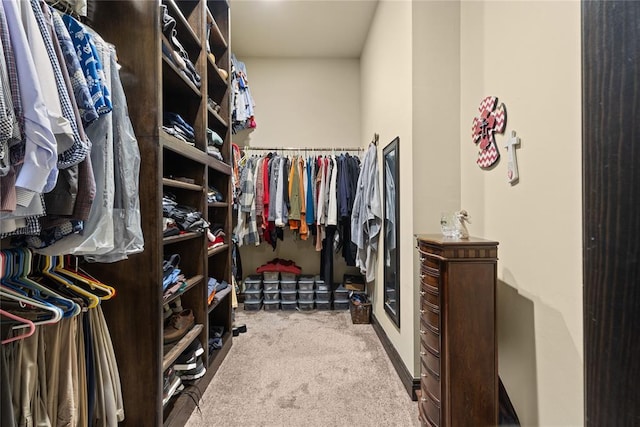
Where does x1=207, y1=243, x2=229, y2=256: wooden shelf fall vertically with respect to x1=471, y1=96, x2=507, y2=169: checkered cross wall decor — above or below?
below

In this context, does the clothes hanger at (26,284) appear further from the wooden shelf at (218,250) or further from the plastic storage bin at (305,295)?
the plastic storage bin at (305,295)

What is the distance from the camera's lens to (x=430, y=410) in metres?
1.27

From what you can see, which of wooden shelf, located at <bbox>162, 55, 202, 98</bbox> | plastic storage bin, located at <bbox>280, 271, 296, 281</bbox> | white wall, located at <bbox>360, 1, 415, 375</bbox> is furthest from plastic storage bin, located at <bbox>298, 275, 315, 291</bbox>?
wooden shelf, located at <bbox>162, 55, 202, 98</bbox>

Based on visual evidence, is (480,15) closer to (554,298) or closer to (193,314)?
(554,298)

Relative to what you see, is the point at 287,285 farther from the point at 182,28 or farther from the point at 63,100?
the point at 63,100

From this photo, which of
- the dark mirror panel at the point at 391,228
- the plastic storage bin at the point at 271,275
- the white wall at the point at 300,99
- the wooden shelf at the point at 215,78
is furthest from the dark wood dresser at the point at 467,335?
the white wall at the point at 300,99

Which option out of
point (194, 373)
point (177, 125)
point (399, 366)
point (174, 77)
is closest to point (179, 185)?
point (177, 125)

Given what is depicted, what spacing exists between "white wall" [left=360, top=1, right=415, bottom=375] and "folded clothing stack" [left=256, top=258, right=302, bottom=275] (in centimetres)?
106

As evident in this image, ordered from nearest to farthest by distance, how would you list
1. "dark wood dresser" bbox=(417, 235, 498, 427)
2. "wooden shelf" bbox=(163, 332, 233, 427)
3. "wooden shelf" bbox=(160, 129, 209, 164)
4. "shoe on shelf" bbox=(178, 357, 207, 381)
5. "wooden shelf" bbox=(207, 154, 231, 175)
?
"dark wood dresser" bbox=(417, 235, 498, 427) → "wooden shelf" bbox=(160, 129, 209, 164) → "wooden shelf" bbox=(163, 332, 233, 427) → "shoe on shelf" bbox=(178, 357, 207, 381) → "wooden shelf" bbox=(207, 154, 231, 175)

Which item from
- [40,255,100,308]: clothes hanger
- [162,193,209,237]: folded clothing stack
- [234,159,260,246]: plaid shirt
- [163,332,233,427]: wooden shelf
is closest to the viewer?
[40,255,100,308]: clothes hanger

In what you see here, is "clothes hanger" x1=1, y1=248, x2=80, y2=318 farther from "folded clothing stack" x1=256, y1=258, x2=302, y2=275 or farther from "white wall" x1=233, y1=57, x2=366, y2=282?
"white wall" x1=233, y1=57, x2=366, y2=282

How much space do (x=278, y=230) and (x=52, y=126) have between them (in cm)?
259

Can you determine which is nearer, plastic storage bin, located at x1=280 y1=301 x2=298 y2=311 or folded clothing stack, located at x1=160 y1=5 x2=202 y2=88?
folded clothing stack, located at x1=160 y1=5 x2=202 y2=88

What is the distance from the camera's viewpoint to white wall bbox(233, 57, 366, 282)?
3.54 meters
